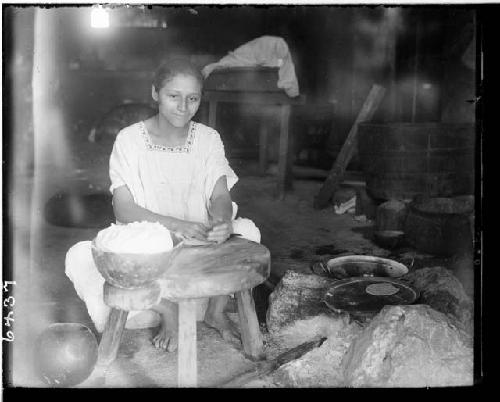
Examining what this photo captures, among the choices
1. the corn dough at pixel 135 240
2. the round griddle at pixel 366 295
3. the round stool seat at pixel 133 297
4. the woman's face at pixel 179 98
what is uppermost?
the woman's face at pixel 179 98

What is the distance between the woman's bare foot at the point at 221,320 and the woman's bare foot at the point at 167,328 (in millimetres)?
259

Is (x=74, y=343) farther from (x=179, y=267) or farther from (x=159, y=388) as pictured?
(x=179, y=267)

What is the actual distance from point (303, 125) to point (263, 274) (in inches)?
300

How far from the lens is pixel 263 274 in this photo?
2756 mm

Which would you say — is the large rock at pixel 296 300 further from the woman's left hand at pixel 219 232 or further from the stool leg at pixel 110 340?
the stool leg at pixel 110 340

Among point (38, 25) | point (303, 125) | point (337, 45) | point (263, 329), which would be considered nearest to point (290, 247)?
point (263, 329)

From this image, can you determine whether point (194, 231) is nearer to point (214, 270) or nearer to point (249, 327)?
point (214, 270)

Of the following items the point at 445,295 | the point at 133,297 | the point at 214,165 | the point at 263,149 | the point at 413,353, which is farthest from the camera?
the point at 263,149

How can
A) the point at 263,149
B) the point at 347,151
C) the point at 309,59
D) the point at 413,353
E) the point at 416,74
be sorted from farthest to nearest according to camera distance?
the point at 309,59 < the point at 263,149 < the point at 416,74 < the point at 347,151 < the point at 413,353

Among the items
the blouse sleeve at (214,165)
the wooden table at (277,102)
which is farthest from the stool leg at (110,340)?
the wooden table at (277,102)

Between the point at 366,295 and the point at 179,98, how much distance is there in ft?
5.32

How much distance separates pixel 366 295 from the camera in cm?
360

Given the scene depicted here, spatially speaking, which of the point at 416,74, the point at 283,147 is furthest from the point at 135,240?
the point at 416,74

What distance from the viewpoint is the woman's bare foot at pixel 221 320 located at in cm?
347
